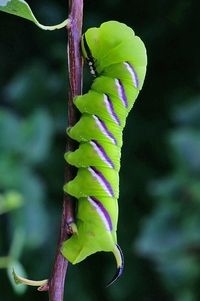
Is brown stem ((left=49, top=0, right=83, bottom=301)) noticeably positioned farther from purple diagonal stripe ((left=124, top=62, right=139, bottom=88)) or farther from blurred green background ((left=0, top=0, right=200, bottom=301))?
blurred green background ((left=0, top=0, right=200, bottom=301))

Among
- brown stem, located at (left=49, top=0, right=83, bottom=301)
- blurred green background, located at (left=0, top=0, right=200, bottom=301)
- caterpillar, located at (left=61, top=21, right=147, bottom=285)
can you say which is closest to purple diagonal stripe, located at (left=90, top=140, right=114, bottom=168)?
caterpillar, located at (left=61, top=21, right=147, bottom=285)

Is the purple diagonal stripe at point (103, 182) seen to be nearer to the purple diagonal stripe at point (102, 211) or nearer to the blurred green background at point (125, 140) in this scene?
the purple diagonal stripe at point (102, 211)

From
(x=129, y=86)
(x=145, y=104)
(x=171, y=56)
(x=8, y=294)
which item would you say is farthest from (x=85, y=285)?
(x=129, y=86)

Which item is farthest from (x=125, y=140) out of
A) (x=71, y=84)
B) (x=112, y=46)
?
(x=71, y=84)

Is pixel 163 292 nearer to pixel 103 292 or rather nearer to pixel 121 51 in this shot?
pixel 103 292

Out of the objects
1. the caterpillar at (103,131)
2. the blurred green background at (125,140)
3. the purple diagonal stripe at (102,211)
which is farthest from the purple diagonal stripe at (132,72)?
the blurred green background at (125,140)
